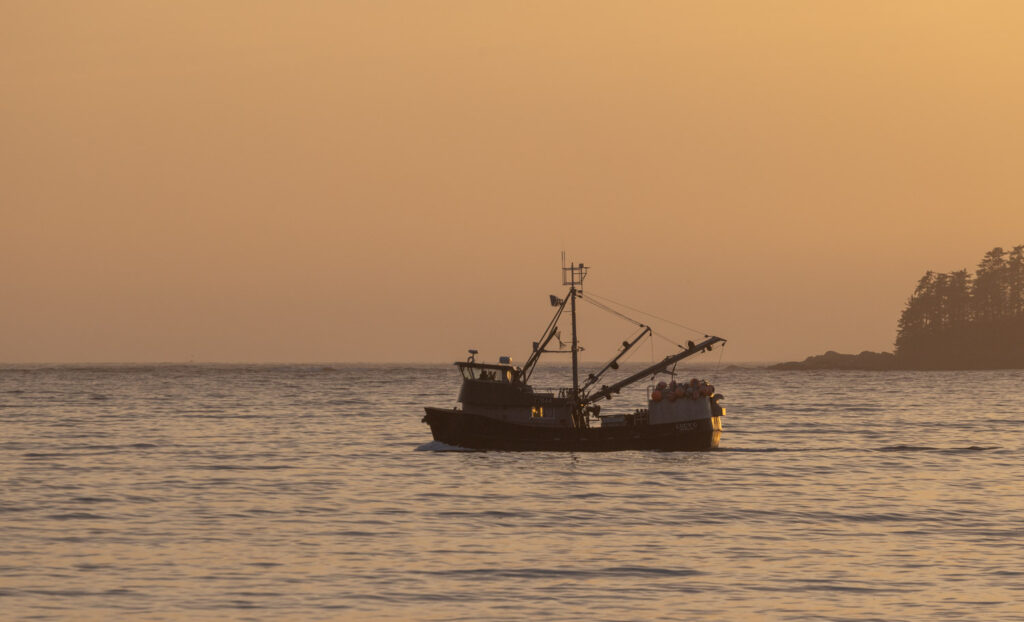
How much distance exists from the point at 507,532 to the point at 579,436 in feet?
111

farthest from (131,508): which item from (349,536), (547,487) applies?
(547,487)

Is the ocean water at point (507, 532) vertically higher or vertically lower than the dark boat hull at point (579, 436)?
lower

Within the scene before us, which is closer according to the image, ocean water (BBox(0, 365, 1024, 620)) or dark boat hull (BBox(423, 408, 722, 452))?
ocean water (BBox(0, 365, 1024, 620))

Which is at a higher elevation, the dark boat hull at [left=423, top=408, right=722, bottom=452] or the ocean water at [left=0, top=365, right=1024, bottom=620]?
the dark boat hull at [left=423, top=408, right=722, bottom=452]

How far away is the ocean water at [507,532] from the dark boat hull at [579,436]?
874 millimetres

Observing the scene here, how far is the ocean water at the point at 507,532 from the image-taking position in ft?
99.2

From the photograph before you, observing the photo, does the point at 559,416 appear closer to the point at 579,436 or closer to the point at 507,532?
the point at 579,436

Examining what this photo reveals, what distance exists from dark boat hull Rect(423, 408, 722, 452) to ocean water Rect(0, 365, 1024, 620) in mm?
874

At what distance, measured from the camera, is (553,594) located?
31.2m

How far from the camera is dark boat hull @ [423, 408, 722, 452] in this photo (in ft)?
249

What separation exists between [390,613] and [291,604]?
2425mm

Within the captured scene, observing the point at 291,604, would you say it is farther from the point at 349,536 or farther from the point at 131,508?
the point at 131,508

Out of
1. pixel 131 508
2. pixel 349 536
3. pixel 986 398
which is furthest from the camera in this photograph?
pixel 986 398

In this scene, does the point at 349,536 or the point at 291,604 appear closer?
the point at 291,604
